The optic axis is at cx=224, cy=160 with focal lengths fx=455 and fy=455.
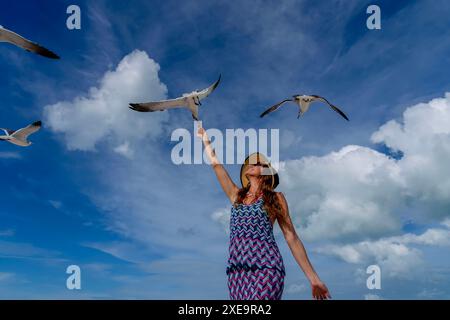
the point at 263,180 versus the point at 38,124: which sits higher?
the point at 38,124

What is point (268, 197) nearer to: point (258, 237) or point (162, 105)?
point (258, 237)

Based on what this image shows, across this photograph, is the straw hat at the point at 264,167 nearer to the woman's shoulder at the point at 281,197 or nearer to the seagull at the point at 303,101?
the woman's shoulder at the point at 281,197

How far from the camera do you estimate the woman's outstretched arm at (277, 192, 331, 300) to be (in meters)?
6.16

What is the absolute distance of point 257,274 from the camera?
579cm

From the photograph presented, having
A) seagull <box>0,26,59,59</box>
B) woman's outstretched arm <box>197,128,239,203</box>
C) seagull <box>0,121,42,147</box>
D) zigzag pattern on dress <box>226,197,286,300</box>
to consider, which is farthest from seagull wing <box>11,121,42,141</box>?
zigzag pattern on dress <box>226,197,286,300</box>

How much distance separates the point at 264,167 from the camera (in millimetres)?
6824

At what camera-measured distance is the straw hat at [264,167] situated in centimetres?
681

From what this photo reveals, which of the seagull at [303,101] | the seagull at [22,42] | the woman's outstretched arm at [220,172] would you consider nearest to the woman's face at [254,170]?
the woman's outstretched arm at [220,172]

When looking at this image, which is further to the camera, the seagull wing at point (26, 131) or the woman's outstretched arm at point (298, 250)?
the seagull wing at point (26, 131)

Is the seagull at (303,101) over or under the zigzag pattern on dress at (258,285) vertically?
over

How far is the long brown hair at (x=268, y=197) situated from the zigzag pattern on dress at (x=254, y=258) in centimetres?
10
